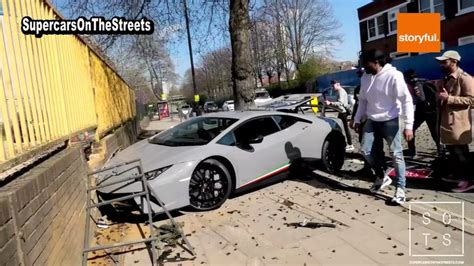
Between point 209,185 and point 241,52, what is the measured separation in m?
5.94

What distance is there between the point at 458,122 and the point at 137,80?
176 feet

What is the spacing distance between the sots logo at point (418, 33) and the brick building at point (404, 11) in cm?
1242

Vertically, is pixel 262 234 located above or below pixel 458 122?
below

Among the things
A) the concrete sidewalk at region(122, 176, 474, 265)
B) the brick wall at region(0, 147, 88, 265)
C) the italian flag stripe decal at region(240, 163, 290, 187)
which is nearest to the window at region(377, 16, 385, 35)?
the italian flag stripe decal at region(240, 163, 290, 187)

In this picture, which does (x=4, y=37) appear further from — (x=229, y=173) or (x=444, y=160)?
(x=444, y=160)

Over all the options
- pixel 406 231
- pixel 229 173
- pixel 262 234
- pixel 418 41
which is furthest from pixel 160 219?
pixel 418 41

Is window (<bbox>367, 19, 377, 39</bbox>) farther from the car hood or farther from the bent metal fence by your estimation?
the car hood

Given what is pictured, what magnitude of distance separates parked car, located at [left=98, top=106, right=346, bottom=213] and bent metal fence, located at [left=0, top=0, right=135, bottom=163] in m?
1.13

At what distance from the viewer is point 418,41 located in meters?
11.7

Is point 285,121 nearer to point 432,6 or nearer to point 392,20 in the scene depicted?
point 432,6

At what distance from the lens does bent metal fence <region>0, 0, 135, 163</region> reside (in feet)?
10.1

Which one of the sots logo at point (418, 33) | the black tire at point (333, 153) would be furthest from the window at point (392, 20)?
the black tire at point (333, 153)

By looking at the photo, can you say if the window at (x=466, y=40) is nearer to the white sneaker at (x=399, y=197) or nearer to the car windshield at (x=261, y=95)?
the car windshield at (x=261, y=95)

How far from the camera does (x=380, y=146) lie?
5840mm
